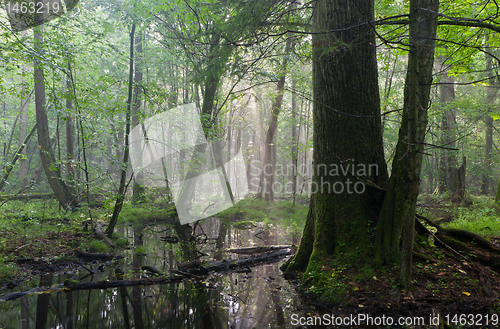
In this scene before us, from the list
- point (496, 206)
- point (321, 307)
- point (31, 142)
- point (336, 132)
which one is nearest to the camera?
point (321, 307)

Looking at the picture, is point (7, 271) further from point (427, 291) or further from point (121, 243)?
point (427, 291)

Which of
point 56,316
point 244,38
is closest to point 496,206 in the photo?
point 244,38

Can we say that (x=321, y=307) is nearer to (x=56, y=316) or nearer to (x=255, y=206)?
(x=56, y=316)

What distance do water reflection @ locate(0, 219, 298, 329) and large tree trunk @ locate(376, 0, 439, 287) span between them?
1.97 metres

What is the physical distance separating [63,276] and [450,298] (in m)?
7.14

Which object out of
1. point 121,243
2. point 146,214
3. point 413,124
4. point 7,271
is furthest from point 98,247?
point 413,124

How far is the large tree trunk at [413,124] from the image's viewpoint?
145 inches

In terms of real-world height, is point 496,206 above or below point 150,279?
above

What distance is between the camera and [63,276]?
246 inches

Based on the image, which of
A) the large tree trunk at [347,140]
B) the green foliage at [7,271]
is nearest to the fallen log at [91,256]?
the green foliage at [7,271]

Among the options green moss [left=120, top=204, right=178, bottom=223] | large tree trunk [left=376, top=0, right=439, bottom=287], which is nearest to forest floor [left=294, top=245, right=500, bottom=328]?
large tree trunk [left=376, top=0, right=439, bottom=287]

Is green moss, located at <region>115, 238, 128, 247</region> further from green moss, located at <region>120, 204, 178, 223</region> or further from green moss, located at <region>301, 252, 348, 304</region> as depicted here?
green moss, located at <region>301, 252, 348, 304</region>

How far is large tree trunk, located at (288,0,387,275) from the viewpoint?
490cm

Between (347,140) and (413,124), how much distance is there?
1272mm
